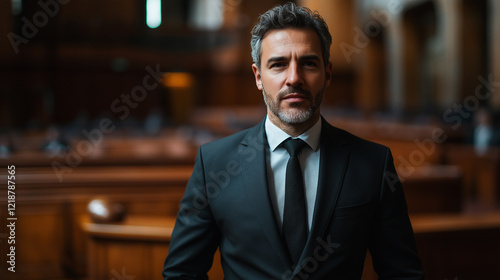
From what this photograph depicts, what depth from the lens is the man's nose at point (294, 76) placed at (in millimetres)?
1201

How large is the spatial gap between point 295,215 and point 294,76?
38 cm

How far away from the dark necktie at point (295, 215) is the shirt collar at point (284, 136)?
9 cm

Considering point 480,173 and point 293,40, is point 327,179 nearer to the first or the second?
point 293,40

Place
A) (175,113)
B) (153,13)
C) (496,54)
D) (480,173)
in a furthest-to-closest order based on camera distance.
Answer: (175,113) → (153,13) → (496,54) → (480,173)

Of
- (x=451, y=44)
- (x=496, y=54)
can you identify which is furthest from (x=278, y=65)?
(x=451, y=44)

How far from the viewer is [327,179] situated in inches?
50.2

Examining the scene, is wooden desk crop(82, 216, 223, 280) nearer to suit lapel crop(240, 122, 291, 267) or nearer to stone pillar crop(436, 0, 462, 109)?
suit lapel crop(240, 122, 291, 267)

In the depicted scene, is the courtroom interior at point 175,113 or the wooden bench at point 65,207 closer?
the courtroom interior at point 175,113

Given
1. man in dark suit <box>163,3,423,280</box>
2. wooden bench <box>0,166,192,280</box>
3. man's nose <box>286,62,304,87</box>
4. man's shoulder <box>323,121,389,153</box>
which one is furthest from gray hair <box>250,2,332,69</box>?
wooden bench <box>0,166,192,280</box>

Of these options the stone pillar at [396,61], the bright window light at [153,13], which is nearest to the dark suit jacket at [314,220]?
the bright window light at [153,13]

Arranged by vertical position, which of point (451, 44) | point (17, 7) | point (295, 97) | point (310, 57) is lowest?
point (295, 97)

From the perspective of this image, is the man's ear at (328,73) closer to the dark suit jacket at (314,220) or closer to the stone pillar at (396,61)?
the dark suit jacket at (314,220)

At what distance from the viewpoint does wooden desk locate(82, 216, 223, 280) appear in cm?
291

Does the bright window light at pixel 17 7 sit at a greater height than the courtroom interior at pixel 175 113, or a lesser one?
greater
